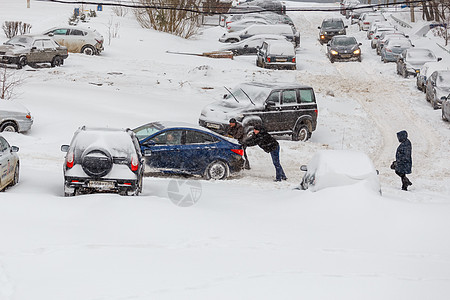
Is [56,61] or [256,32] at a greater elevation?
[256,32]

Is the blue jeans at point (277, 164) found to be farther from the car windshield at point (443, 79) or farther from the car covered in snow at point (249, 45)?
the car covered in snow at point (249, 45)

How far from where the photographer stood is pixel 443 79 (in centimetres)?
2550

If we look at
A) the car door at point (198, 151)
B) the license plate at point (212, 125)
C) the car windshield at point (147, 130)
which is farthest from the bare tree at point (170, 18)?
the car door at point (198, 151)

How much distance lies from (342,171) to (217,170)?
398cm

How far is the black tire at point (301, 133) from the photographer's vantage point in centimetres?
2073

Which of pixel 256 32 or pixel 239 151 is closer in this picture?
pixel 239 151

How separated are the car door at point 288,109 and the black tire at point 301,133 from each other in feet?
0.79

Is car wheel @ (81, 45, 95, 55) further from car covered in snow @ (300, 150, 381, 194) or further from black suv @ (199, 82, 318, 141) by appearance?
car covered in snow @ (300, 150, 381, 194)

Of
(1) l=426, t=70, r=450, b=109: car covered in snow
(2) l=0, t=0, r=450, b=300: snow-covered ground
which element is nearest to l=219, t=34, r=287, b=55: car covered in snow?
(1) l=426, t=70, r=450, b=109: car covered in snow

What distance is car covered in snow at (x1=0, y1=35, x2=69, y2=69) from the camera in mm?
27755

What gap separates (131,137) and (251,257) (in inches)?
179

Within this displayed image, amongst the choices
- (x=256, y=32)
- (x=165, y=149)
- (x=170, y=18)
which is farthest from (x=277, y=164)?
(x=170, y=18)

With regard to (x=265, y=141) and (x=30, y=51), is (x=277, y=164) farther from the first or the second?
(x=30, y=51)

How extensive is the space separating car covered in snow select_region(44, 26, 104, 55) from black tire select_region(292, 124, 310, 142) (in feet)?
→ 50.5
